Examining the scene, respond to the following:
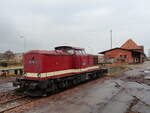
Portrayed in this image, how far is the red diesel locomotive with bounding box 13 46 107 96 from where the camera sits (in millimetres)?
8352

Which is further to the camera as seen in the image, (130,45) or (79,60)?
(130,45)

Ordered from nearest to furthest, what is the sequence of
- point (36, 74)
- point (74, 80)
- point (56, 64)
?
point (36, 74)
point (56, 64)
point (74, 80)

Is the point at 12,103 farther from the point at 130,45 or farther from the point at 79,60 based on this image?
the point at 130,45

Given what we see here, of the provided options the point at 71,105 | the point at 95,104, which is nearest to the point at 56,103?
the point at 71,105

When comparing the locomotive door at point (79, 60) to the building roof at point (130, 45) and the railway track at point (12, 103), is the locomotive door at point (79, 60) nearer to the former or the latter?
the railway track at point (12, 103)

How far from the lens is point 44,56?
857 cm

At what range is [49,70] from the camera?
8844 mm

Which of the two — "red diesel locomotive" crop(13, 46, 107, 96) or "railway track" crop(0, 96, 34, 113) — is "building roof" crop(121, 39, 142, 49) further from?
"railway track" crop(0, 96, 34, 113)

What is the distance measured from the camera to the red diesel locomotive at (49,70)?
8.35m

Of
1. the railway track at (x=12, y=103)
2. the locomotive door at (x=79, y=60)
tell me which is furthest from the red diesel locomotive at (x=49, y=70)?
the railway track at (x=12, y=103)

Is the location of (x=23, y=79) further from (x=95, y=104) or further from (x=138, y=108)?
(x=138, y=108)

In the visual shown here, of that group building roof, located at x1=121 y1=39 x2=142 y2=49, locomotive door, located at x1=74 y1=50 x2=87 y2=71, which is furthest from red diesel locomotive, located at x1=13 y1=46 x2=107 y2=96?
building roof, located at x1=121 y1=39 x2=142 y2=49

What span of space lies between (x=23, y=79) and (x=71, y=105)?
11.7 feet

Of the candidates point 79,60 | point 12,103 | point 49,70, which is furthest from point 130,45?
point 12,103
